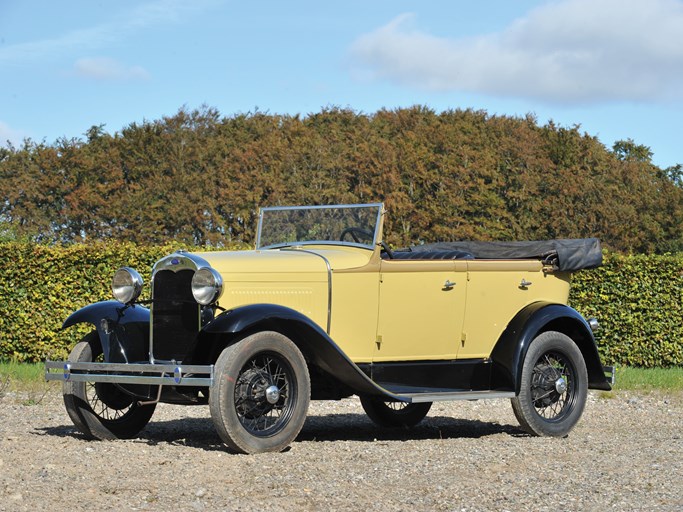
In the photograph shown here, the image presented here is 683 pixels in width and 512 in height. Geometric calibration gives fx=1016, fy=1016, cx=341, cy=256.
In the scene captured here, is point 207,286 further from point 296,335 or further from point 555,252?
point 555,252

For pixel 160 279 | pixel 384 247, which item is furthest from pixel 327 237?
pixel 160 279

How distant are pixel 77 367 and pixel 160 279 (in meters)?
0.93

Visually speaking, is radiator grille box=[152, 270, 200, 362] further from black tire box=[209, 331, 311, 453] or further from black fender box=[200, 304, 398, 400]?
black tire box=[209, 331, 311, 453]

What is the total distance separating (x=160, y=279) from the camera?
318 inches

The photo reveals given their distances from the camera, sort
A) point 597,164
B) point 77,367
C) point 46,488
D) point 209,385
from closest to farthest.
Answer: point 46,488 → point 209,385 → point 77,367 → point 597,164

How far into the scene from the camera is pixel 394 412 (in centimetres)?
998

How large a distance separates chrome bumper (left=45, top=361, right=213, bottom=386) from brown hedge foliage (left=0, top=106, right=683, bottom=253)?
67.2 ft

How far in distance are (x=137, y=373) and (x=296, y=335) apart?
4.18ft

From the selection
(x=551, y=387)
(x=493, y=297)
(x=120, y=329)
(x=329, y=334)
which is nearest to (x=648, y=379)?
(x=551, y=387)

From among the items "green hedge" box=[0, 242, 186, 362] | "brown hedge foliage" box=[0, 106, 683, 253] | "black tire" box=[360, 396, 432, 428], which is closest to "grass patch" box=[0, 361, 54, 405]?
"green hedge" box=[0, 242, 186, 362]

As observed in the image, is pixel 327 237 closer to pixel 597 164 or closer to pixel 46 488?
pixel 46 488

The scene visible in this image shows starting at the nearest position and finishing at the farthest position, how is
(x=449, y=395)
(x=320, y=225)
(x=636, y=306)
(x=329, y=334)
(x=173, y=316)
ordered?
1. (x=173, y=316)
2. (x=329, y=334)
3. (x=449, y=395)
4. (x=320, y=225)
5. (x=636, y=306)

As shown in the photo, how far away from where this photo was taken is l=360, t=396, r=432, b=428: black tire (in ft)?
32.3

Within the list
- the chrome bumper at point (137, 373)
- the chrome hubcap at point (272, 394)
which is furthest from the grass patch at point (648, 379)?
the chrome bumper at point (137, 373)
